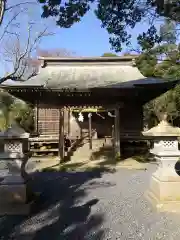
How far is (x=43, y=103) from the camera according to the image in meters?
13.5

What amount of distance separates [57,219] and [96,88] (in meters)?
8.06

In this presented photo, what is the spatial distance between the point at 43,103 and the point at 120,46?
8248mm

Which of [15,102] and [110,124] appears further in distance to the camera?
[15,102]

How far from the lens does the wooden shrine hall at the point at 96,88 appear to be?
1223 cm

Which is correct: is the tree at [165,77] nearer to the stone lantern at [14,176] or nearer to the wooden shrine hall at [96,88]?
the wooden shrine hall at [96,88]

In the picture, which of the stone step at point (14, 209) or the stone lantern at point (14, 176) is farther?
the stone lantern at point (14, 176)

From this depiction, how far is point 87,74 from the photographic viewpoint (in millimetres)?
15641

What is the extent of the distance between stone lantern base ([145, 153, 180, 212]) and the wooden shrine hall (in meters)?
6.84

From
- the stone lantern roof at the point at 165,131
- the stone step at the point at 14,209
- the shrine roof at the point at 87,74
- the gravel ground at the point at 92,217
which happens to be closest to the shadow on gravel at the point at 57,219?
the gravel ground at the point at 92,217

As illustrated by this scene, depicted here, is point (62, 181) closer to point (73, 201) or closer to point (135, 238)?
point (73, 201)

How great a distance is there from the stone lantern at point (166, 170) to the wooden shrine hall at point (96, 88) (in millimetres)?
6645

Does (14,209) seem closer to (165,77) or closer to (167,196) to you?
(167,196)

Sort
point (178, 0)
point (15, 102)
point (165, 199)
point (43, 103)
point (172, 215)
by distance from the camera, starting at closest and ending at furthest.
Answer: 1. point (178, 0)
2. point (172, 215)
3. point (165, 199)
4. point (43, 103)
5. point (15, 102)

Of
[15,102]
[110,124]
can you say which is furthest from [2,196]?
[15,102]
